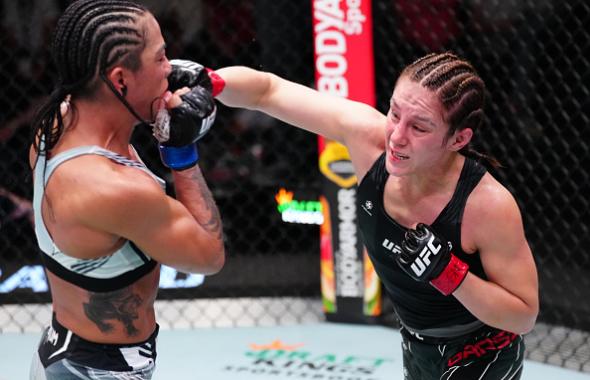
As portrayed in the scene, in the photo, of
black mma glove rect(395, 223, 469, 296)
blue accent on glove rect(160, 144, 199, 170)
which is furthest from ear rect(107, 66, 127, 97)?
black mma glove rect(395, 223, 469, 296)

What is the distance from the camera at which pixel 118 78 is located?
1454mm

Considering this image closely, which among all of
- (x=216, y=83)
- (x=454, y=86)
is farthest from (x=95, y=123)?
(x=454, y=86)

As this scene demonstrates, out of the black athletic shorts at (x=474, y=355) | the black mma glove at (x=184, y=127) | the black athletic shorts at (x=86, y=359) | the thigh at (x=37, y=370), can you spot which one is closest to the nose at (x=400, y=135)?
the black mma glove at (x=184, y=127)

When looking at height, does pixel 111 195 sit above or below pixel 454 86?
below

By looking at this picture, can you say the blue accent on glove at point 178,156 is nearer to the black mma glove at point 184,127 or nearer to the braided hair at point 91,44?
the black mma glove at point 184,127

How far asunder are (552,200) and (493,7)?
2.80 ft

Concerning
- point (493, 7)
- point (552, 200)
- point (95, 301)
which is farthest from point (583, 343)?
point (95, 301)

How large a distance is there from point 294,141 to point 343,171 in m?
0.51

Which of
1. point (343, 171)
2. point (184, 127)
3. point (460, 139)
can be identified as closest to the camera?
point (184, 127)

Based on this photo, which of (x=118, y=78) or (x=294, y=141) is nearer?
(x=118, y=78)

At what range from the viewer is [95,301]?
4.94ft

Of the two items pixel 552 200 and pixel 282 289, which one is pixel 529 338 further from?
pixel 282 289

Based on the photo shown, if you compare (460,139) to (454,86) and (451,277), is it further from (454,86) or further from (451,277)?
(451,277)

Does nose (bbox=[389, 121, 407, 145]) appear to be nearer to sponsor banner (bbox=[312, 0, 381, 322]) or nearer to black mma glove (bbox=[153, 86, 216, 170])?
black mma glove (bbox=[153, 86, 216, 170])
